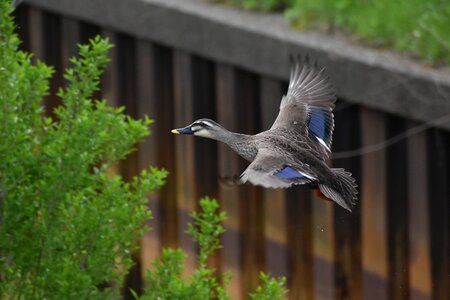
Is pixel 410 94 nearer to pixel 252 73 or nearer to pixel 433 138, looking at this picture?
pixel 433 138

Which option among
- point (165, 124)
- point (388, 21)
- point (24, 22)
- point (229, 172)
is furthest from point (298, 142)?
point (24, 22)

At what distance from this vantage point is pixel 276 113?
47.6 ft

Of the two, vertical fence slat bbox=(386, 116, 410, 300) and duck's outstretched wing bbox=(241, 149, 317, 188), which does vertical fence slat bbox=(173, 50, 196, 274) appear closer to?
vertical fence slat bbox=(386, 116, 410, 300)

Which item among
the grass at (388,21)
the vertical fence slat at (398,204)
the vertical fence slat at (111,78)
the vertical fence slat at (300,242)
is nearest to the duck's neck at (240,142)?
the vertical fence slat at (398,204)

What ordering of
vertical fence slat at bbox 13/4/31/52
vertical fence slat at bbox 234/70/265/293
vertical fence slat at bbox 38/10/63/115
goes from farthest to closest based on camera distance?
vertical fence slat at bbox 13/4/31/52 < vertical fence slat at bbox 38/10/63/115 < vertical fence slat at bbox 234/70/265/293

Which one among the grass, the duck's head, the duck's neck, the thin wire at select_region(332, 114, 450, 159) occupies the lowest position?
the duck's neck

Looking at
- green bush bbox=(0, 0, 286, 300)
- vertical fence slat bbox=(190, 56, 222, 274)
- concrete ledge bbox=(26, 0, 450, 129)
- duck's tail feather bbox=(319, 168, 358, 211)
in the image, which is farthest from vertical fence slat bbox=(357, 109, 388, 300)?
duck's tail feather bbox=(319, 168, 358, 211)

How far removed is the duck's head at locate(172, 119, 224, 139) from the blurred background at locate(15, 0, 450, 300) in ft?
14.9

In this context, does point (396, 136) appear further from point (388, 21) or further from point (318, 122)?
point (318, 122)

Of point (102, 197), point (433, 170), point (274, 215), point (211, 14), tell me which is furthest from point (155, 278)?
point (211, 14)

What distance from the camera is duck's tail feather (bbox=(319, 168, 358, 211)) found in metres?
8.91

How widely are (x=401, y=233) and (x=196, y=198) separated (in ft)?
10.6

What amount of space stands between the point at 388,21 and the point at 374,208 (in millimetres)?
2231

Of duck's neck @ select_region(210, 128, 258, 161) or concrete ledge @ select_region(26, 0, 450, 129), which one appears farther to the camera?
concrete ledge @ select_region(26, 0, 450, 129)
